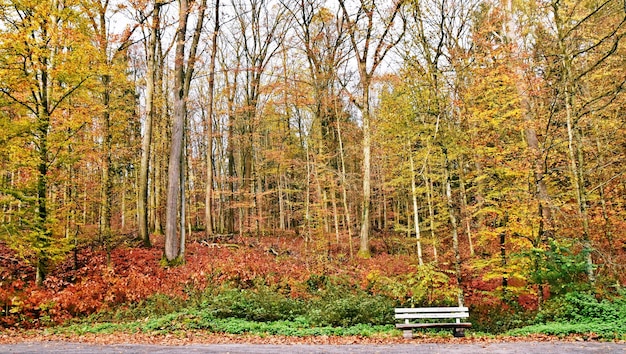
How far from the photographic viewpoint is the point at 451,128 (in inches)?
431

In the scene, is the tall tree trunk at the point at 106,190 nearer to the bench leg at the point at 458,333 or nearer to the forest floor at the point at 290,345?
the forest floor at the point at 290,345

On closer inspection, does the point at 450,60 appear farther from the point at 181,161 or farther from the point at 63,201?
the point at 63,201

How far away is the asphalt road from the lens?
262 inches

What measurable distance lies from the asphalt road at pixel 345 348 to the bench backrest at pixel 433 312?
91cm

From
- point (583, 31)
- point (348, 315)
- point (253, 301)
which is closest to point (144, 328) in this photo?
point (253, 301)

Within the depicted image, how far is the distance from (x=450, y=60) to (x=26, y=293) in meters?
13.6

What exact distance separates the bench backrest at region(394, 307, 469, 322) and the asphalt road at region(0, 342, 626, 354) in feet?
2.97

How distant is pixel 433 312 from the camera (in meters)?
8.47

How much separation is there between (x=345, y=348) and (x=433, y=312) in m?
2.48

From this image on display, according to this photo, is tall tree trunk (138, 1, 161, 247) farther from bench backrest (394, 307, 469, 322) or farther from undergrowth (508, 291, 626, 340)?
undergrowth (508, 291, 626, 340)

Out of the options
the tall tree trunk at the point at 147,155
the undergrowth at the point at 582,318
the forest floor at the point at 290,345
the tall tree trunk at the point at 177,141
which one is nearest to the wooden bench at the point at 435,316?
the forest floor at the point at 290,345

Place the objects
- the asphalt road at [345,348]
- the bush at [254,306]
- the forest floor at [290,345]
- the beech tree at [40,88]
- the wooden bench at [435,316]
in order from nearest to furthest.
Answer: the asphalt road at [345,348] < the forest floor at [290,345] < the wooden bench at [435,316] < the bush at [254,306] < the beech tree at [40,88]

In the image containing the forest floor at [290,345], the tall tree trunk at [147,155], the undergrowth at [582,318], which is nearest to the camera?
the forest floor at [290,345]

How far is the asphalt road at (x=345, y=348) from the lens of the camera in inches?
262
